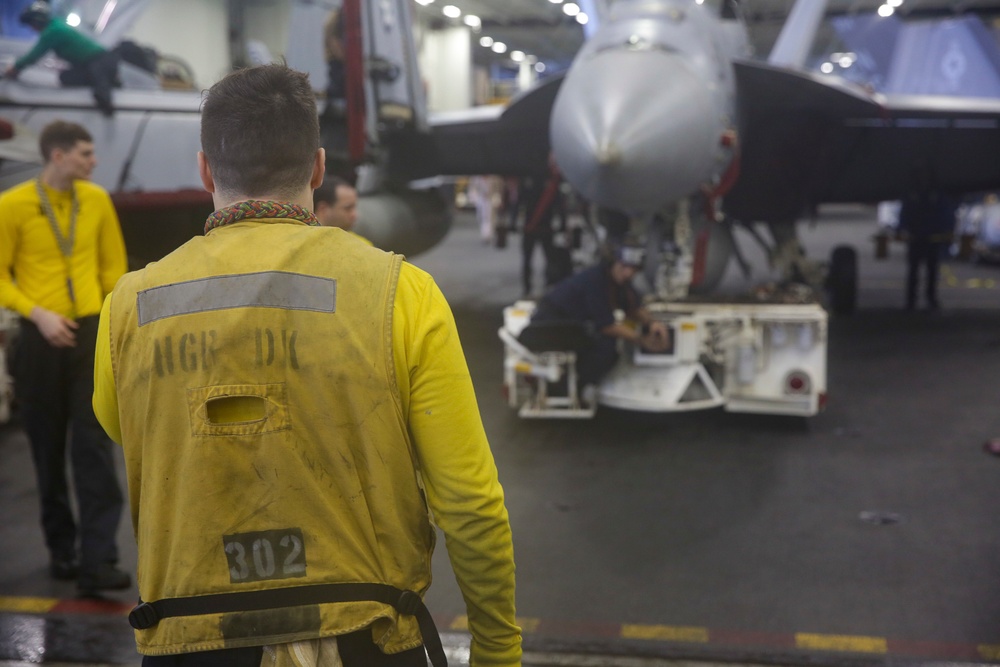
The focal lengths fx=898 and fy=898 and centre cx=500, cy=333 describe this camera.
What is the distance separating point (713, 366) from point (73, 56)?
5.01 m

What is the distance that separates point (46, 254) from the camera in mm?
3377

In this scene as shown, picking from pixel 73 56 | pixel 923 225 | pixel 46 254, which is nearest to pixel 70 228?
pixel 46 254

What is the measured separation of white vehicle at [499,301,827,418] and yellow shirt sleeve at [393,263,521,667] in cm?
402

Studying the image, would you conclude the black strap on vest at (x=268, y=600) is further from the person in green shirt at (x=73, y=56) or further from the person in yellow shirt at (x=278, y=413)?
the person in green shirt at (x=73, y=56)

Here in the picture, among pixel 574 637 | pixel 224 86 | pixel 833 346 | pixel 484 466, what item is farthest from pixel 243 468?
pixel 833 346

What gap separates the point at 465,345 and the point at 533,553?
466cm

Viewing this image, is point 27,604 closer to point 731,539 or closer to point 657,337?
point 731,539

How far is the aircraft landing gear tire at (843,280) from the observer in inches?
384

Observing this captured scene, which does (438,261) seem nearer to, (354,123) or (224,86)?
(354,123)

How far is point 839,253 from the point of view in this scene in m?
9.72

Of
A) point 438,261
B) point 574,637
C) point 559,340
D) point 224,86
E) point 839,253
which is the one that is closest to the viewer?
point 224,86

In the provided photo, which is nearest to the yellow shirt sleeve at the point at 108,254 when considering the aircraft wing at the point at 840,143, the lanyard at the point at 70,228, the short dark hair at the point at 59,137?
the lanyard at the point at 70,228

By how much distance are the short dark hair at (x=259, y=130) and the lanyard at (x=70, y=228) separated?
238 centimetres

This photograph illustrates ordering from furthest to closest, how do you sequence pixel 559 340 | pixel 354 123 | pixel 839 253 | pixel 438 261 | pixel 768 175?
pixel 438 261 → pixel 839 253 → pixel 768 175 → pixel 354 123 → pixel 559 340
